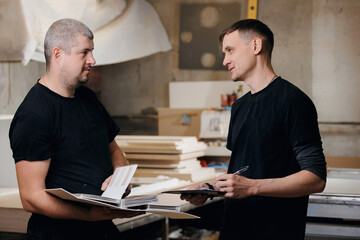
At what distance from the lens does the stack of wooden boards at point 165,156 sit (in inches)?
144

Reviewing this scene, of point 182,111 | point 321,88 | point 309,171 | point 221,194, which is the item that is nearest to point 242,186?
point 221,194

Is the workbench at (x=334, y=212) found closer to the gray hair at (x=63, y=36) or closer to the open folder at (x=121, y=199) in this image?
the open folder at (x=121, y=199)

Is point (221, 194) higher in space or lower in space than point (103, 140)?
lower

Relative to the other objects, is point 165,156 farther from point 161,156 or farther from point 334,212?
point 334,212

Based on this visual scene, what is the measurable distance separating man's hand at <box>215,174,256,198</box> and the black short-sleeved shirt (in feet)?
0.42

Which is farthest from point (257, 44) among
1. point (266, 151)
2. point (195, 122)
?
point (195, 122)

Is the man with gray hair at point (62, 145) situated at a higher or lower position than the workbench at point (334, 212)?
higher

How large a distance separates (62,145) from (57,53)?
A: 0.40 meters

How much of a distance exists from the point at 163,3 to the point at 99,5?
64.3 inches

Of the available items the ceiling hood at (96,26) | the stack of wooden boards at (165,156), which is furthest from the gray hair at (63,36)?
the stack of wooden boards at (165,156)

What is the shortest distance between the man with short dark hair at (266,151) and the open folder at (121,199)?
170 mm

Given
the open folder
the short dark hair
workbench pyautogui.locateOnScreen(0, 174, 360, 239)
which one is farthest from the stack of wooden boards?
the short dark hair

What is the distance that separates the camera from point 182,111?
14.4 ft

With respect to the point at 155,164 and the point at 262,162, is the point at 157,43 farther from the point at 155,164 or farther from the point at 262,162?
the point at 262,162
